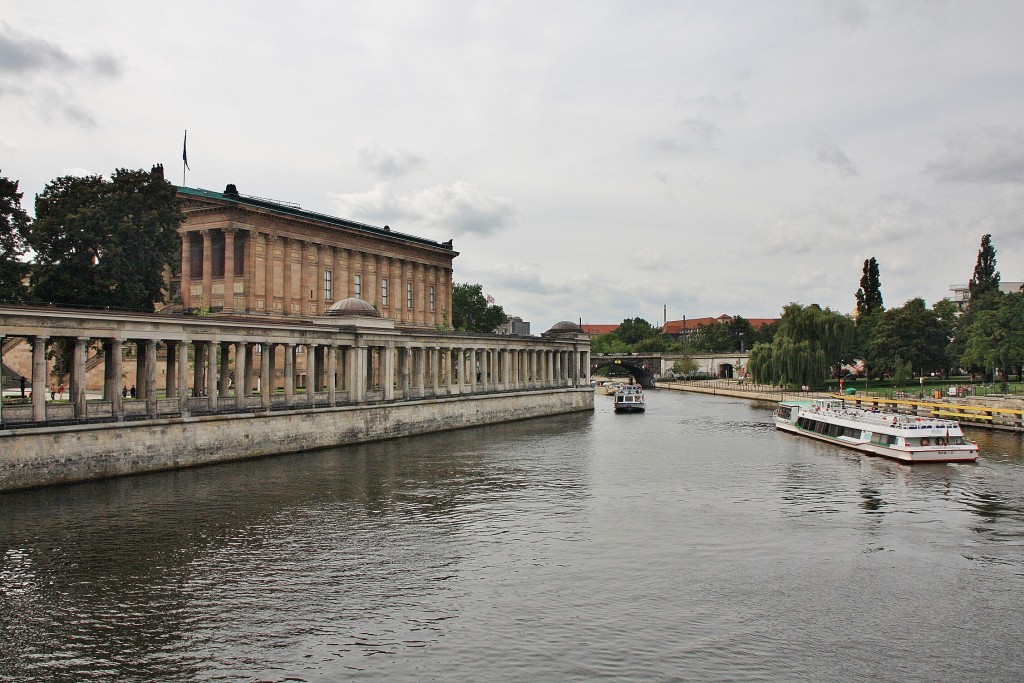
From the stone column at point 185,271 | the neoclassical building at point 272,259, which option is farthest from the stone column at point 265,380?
the stone column at point 185,271

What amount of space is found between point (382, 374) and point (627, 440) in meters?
21.3

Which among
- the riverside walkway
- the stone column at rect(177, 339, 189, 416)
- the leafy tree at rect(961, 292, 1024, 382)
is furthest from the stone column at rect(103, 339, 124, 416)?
the leafy tree at rect(961, 292, 1024, 382)

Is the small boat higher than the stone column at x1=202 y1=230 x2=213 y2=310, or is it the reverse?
the stone column at x1=202 y1=230 x2=213 y2=310

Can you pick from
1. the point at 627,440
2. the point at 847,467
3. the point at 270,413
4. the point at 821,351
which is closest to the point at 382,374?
the point at 270,413

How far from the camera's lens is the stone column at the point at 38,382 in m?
39.7

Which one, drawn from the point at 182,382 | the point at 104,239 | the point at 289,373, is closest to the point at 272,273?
the point at 104,239

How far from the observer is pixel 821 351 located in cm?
11294

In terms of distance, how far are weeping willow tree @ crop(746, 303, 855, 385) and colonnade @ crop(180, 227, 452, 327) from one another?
55.8m

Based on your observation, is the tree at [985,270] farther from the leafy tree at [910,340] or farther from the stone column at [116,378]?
the stone column at [116,378]

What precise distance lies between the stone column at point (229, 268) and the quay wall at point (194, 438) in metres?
29.8

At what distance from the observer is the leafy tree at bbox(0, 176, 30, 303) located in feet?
174

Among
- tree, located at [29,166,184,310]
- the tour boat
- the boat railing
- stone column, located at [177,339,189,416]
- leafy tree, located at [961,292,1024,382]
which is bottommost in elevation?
the tour boat

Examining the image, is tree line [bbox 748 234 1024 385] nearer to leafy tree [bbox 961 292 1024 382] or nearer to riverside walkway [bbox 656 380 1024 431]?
leafy tree [bbox 961 292 1024 382]

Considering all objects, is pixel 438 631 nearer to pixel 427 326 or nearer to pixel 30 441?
pixel 30 441
